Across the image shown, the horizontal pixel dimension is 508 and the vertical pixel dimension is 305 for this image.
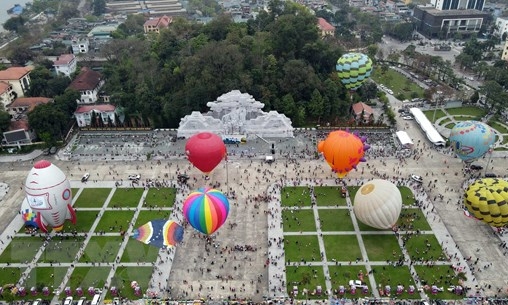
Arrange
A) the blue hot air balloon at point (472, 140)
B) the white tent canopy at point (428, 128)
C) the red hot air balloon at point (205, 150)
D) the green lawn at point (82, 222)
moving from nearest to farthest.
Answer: the green lawn at point (82, 222) → the red hot air balloon at point (205, 150) → the blue hot air balloon at point (472, 140) → the white tent canopy at point (428, 128)

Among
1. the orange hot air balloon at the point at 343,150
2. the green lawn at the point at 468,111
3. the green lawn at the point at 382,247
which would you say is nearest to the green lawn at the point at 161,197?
the orange hot air balloon at the point at 343,150

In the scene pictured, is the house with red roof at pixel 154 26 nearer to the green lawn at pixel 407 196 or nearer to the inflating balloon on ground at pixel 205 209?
the green lawn at pixel 407 196

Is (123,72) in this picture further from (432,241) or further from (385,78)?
(432,241)

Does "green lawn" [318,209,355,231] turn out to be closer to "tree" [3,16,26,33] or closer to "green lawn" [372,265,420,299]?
"green lawn" [372,265,420,299]

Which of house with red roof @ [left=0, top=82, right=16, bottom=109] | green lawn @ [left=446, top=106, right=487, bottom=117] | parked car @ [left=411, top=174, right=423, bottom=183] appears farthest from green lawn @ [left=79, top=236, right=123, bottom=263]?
green lawn @ [left=446, top=106, right=487, bottom=117]

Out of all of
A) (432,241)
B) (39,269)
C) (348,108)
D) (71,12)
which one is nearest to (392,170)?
(432,241)

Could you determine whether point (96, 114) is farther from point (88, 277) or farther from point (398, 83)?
point (398, 83)

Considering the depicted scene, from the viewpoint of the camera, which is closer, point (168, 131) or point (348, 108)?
point (168, 131)
